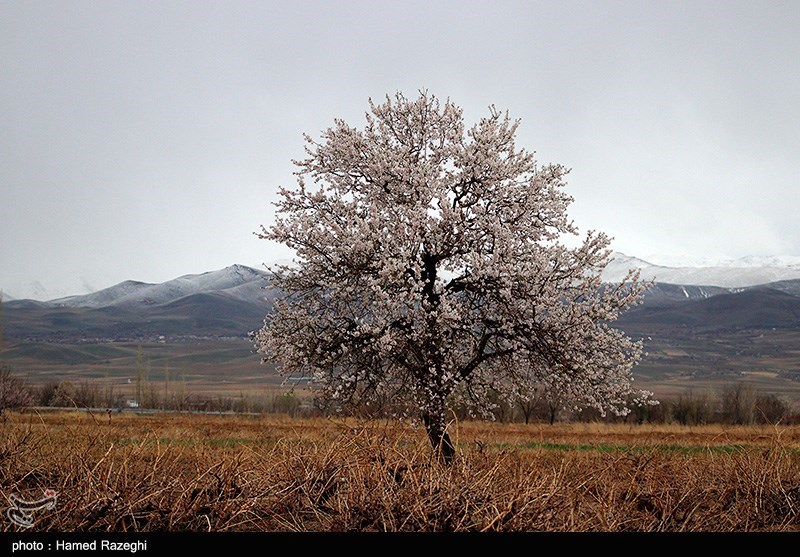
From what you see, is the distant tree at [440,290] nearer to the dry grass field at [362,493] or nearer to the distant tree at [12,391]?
the dry grass field at [362,493]

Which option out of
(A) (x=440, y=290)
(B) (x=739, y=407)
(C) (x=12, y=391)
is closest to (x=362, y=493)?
(A) (x=440, y=290)

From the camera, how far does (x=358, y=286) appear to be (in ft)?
63.6

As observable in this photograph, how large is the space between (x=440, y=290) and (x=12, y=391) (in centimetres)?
3894

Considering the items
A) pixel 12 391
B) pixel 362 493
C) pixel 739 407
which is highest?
pixel 362 493

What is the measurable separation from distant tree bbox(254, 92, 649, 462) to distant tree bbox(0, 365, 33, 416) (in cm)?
3133

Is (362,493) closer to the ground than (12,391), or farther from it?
farther from it

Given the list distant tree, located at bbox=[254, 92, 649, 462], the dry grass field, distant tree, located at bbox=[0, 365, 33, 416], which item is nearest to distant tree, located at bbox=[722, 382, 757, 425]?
distant tree, located at bbox=[254, 92, 649, 462]

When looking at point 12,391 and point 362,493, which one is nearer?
point 362,493

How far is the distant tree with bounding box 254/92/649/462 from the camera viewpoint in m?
18.2

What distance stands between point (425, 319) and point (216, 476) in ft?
33.2

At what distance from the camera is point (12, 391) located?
45.8 m

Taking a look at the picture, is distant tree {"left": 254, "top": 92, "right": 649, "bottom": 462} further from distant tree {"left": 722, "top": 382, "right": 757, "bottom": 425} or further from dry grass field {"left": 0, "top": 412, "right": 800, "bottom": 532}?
distant tree {"left": 722, "top": 382, "right": 757, "bottom": 425}

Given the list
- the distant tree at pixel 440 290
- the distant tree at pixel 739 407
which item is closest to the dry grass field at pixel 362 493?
the distant tree at pixel 440 290

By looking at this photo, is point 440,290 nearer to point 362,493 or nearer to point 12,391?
point 362,493
